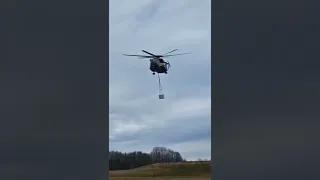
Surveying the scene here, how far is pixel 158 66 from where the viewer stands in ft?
14.9

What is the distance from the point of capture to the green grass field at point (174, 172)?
4949 millimetres

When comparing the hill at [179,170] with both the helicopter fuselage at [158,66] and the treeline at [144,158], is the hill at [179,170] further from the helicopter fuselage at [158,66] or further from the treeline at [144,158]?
the helicopter fuselage at [158,66]

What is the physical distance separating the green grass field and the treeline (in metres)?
0.16

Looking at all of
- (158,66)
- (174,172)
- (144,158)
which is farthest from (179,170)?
(158,66)

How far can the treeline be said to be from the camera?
14.6 ft

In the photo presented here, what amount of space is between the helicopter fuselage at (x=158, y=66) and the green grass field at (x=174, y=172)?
1094 millimetres

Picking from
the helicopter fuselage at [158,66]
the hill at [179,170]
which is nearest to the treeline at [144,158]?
the hill at [179,170]

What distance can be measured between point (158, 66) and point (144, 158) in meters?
1.00

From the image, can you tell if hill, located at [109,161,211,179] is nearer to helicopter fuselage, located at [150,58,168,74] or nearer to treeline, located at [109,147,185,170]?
treeline, located at [109,147,185,170]
